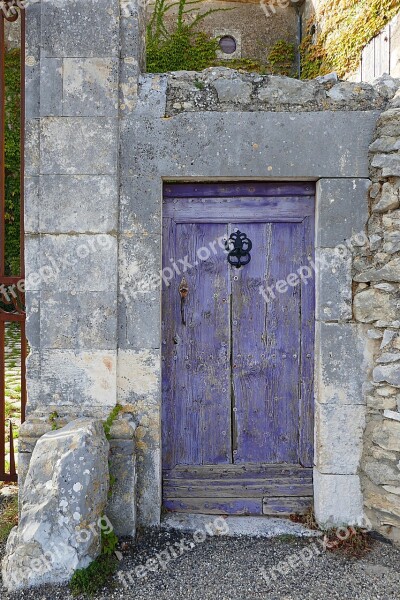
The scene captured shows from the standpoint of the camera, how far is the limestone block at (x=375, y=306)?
285cm

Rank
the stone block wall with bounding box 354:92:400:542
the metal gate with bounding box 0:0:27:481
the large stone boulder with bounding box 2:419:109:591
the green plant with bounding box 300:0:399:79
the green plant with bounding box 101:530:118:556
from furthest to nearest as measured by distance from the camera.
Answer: the green plant with bounding box 300:0:399:79
the metal gate with bounding box 0:0:27:481
the stone block wall with bounding box 354:92:400:542
the green plant with bounding box 101:530:118:556
the large stone boulder with bounding box 2:419:109:591

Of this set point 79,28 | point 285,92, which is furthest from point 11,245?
point 285,92

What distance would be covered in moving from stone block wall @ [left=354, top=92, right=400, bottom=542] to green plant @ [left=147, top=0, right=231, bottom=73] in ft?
13.4

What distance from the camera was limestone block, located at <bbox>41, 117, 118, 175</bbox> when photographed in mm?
2887

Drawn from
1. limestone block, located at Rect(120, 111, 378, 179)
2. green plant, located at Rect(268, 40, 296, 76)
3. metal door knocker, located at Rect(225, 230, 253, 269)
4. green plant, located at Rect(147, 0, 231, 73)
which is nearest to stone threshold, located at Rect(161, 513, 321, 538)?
metal door knocker, located at Rect(225, 230, 253, 269)

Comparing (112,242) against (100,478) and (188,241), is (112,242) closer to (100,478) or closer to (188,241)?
(188,241)

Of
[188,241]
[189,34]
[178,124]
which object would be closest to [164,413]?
[188,241]

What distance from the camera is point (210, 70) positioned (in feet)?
→ 9.73

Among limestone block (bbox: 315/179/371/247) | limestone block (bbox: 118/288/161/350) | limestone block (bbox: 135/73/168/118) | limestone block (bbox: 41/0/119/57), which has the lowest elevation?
limestone block (bbox: 118/288/161/350)

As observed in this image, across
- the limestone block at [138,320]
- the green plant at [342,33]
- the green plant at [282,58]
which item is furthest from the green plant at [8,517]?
the green plant at [282,58]

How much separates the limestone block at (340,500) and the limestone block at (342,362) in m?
0.51

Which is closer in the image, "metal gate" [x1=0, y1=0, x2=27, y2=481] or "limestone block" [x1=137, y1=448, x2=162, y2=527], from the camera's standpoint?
"limestone block" [x1=137, y1=448, x2=162, y2=527]

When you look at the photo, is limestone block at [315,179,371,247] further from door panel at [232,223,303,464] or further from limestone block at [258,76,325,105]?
limestone block at [258,76,325,105]

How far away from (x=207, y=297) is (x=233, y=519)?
1524 millimetres
